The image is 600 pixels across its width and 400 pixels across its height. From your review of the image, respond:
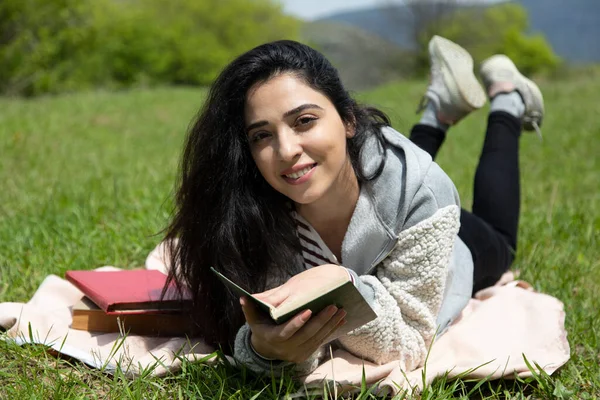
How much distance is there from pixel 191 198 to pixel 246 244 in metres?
0.27

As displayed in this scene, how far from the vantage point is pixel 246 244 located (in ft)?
8.32

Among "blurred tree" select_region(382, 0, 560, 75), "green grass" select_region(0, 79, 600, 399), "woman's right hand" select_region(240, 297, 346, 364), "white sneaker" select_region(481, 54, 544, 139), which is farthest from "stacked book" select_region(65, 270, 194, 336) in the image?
"blurred tree" select_region(382, 0, 560, 75)

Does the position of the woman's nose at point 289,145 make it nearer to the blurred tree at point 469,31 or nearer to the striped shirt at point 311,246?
the striped shirt at point 311,246

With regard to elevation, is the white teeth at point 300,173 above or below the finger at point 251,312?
above

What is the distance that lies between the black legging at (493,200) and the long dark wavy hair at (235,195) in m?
0.85

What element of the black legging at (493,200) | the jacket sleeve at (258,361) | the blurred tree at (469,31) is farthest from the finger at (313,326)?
the blurred tree at (469,31)

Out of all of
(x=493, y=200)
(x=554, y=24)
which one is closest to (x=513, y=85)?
(x=493, y=200)

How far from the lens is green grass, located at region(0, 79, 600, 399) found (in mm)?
2365

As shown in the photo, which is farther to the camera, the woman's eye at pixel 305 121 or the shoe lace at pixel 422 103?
the shoe lace at pixel 422 103

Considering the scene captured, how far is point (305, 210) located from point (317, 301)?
0.69 m

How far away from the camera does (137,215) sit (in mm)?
4113

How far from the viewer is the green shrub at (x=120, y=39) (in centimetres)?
1823

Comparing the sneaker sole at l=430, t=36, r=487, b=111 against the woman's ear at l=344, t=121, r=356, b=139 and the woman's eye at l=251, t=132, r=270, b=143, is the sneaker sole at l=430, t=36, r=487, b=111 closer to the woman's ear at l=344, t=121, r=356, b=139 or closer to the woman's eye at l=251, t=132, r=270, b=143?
the woman's ear at l=344, t=121, r=356, b=139

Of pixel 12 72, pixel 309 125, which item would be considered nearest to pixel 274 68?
pixel 309 125
